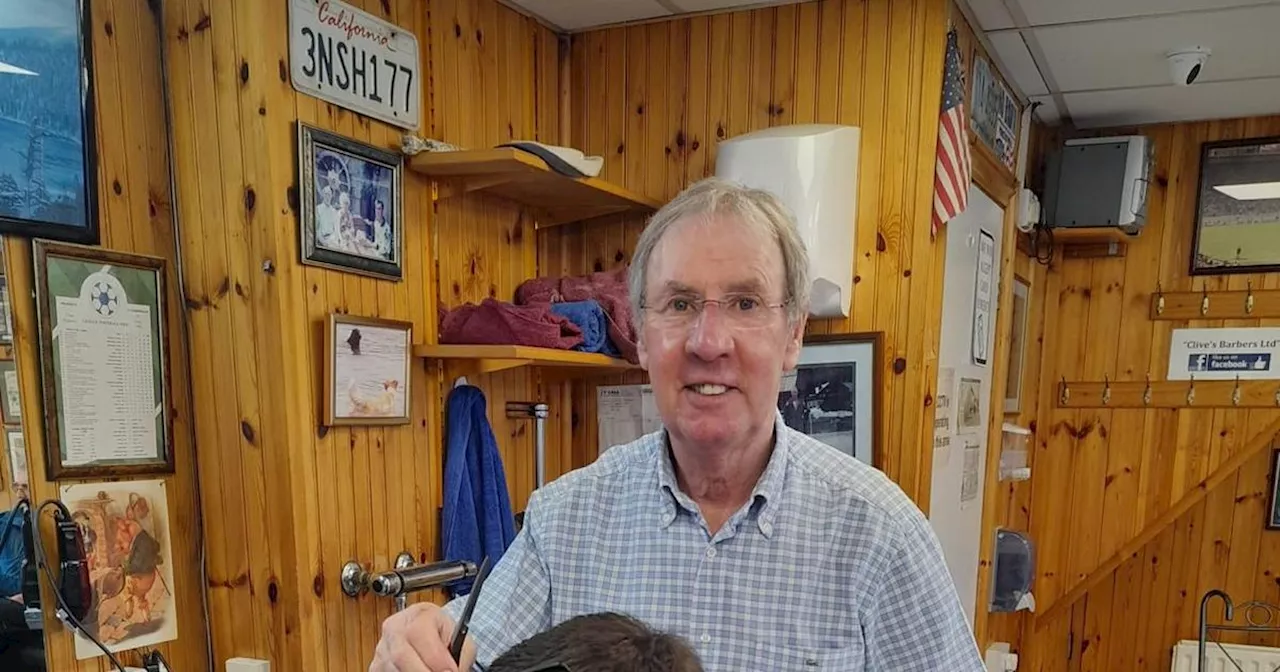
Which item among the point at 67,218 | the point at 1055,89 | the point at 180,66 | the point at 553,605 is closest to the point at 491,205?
the point at 180,66

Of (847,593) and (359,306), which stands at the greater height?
(359,306)

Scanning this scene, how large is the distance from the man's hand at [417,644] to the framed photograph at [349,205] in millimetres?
882

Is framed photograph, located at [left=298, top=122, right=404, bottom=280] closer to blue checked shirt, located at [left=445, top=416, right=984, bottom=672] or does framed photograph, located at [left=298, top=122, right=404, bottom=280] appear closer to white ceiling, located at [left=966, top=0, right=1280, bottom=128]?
blue checked shirt, located at [left=445, top=416, right=984, bottom=672]

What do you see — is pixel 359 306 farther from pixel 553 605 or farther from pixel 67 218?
pixel 553 605

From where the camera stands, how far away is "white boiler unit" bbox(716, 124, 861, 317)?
2109 mm

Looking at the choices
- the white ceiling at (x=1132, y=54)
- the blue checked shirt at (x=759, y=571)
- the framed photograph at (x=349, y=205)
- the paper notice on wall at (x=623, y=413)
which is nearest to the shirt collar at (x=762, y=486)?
the blue checked shirt at (x=759, y=571)

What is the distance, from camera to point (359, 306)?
69.9 inches

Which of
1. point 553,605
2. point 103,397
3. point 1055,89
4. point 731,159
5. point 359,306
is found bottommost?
point 553,605

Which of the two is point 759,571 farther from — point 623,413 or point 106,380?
point 623,413

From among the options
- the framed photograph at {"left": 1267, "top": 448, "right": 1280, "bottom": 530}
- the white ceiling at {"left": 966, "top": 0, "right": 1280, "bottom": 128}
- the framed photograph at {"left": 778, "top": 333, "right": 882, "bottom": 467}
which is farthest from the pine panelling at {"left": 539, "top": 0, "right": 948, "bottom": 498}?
the framed photograph at {"left": 1267, "top": 448, "right": 1280, "bottom": 530}

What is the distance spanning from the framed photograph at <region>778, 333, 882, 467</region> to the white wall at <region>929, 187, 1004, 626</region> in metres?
0.25

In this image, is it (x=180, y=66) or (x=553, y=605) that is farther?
(x=180, y=66)

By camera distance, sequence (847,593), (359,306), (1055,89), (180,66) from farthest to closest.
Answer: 1. (1055,89)
2. (359,306)
3. (180,66)
4. (847,593)

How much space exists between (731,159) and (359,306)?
0.95 metres
